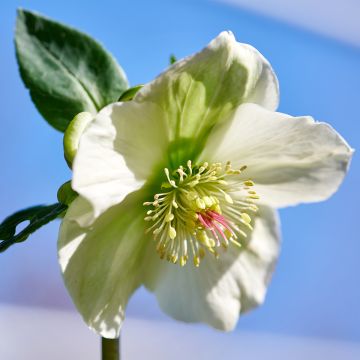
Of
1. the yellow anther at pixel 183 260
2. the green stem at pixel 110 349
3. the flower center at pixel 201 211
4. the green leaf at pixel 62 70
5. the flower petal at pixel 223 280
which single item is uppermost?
the green leaf at pixel 62 70

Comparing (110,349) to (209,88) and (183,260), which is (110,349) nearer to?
(183,260)

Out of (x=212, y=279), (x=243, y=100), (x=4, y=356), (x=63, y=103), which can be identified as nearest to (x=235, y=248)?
(x=212, y=279)

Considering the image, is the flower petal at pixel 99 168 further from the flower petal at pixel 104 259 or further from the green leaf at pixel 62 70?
the green leaf at pixel 62 70

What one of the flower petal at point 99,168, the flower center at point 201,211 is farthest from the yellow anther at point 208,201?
the flower petal at point 99,168

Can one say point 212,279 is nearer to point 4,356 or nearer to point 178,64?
point 178,64

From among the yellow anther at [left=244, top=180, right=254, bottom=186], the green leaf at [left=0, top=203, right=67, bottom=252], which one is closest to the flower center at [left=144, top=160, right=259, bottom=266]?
the yellow anther at [left=244, top=180, right=254, bottom=186]

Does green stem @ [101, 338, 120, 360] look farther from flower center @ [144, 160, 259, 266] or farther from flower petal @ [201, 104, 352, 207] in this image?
flower petal @ [201, 104, 352, 207]
